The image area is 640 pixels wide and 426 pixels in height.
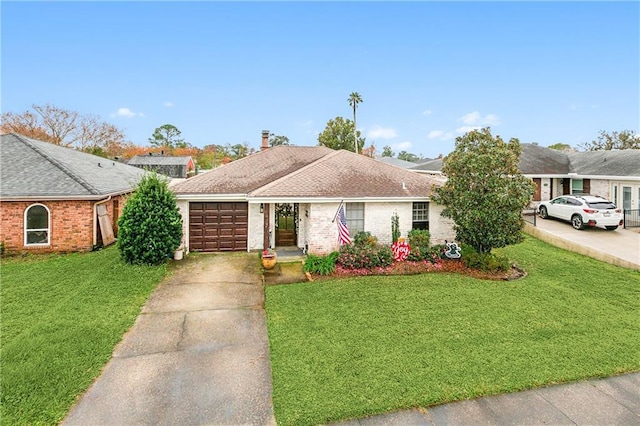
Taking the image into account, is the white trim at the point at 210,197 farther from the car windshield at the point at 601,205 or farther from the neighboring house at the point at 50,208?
the car windshield at the point at 601,205

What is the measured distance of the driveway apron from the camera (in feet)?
16.1

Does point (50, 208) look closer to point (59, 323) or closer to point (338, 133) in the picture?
point (59, 323)

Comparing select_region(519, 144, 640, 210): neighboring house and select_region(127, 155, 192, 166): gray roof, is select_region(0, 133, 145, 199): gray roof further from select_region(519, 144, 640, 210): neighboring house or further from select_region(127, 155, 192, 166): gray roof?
select_region(127, 155, 192, 166): gray roof

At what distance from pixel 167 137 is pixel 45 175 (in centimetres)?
7515

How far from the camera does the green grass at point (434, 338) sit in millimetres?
5375

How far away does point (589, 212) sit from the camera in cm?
1686

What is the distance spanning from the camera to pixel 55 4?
1605cm

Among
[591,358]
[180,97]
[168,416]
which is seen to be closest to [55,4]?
[168,416]

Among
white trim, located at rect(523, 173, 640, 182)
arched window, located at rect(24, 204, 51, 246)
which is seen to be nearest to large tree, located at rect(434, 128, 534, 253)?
white trim, located at rect(523, 173, 640, 182)

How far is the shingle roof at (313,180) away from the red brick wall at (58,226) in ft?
14.3

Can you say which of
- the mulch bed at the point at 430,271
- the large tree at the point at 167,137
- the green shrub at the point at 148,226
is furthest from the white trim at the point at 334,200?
the large tree at the point at 167,137

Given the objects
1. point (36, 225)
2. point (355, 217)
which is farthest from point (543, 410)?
point (36, 225)

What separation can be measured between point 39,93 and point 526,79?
6143 centimetres

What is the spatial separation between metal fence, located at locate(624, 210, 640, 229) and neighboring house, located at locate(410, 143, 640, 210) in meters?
0.61
